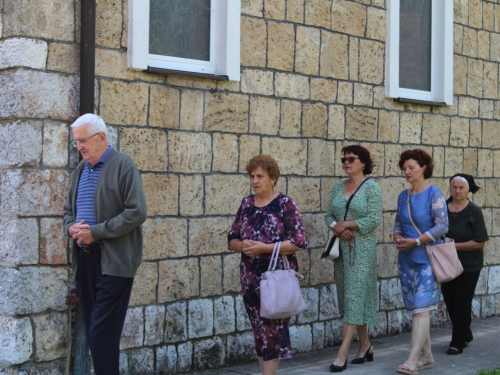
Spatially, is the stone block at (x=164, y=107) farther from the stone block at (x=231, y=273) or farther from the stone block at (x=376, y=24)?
the stone block at (x=376, y=24)

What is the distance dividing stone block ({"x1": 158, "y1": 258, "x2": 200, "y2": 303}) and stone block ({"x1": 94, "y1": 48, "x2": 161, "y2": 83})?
1446 mm

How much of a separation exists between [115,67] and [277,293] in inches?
A: 82.7

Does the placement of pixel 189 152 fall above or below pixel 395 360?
above

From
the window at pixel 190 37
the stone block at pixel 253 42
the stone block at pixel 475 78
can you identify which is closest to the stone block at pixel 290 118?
the stone block at pixel 253 42

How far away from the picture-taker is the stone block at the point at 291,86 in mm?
7258

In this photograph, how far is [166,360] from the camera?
20.7 ft

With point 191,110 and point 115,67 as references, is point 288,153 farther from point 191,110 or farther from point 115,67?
point 115,67

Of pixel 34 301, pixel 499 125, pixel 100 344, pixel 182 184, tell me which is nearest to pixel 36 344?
pixel 34 301

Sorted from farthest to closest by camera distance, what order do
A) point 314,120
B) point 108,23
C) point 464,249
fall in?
point 314,120, point 464,249, point 108,23

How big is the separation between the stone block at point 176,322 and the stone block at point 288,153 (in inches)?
62.6

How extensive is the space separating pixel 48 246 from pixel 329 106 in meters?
3.22

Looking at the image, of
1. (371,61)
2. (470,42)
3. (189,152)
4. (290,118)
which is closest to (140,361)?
(189,152)

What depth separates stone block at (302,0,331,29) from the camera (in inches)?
296

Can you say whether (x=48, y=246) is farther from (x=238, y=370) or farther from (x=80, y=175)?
(x=238, y=370)
